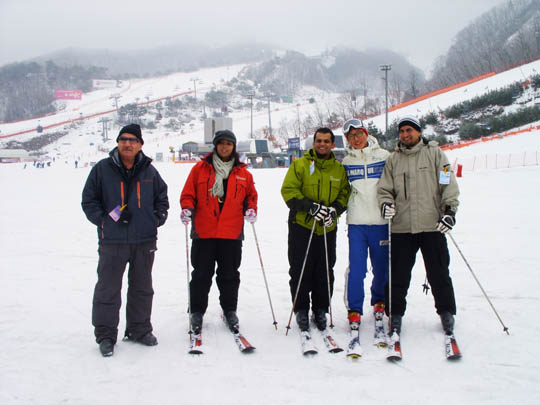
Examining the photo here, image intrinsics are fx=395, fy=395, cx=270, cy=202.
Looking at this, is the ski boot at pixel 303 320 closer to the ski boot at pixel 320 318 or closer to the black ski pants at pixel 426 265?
the ski boot at pixel 320 318

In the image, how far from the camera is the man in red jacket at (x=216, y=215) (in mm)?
3418

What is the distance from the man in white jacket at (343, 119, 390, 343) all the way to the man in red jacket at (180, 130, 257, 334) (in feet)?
3.04

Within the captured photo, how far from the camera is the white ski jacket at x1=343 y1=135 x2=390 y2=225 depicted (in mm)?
3424

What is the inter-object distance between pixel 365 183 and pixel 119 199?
2.07 meters

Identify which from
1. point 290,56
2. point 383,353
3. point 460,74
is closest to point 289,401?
point 383,353

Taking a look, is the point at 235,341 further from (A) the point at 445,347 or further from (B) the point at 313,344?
(A) the point at 445,347

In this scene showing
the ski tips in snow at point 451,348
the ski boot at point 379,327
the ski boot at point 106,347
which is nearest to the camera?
the ski tips in snow at point 451,348

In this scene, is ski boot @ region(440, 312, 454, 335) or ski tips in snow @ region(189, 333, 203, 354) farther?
ski boot @ region(440, 312, 454, 335)

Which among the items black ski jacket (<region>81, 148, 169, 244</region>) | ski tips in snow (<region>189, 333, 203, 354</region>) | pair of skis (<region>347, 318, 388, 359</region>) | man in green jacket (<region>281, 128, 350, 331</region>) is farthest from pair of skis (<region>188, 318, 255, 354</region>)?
black ski jacket (<region>81, 148, 169, 244</region>)

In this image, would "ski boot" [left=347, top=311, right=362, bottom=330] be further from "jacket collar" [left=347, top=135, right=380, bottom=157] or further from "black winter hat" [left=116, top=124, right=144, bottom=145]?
"black winter hat" [left=116, top=124, right=144, bottom=145]

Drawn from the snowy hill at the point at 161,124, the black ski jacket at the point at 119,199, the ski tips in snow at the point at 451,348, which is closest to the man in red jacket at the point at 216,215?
the black ski jacket at the point at 119,199

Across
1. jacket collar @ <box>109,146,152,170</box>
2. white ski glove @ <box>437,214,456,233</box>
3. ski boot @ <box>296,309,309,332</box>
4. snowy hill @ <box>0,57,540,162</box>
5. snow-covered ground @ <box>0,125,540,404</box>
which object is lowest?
snow-covered ground @ <box>0,125,540,404</box>

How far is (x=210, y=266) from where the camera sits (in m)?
3.49

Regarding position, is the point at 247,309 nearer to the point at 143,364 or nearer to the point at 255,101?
the point at 143,364
